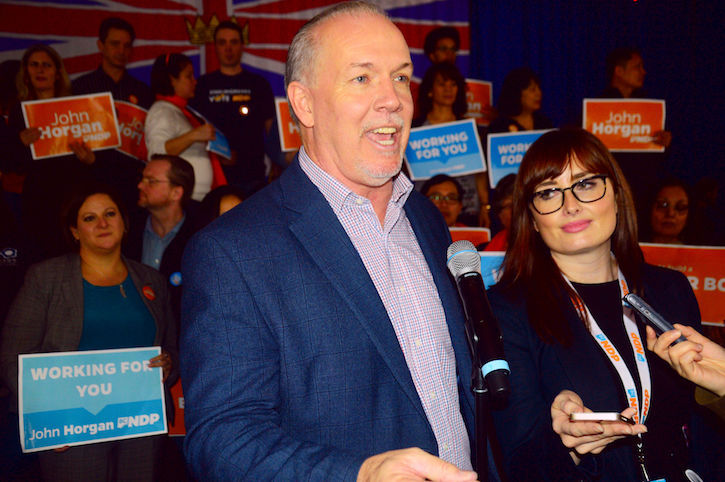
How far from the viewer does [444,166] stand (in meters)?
5.68

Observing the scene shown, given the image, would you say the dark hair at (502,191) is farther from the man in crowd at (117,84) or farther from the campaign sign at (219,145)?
the man in crowd at (117,84)

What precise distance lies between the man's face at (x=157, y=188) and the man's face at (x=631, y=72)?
15.8 feet

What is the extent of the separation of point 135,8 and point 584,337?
7.83 m

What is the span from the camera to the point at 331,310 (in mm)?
1622

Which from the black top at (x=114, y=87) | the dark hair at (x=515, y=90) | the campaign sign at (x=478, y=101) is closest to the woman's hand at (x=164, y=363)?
the black top at (x=114, y=87)

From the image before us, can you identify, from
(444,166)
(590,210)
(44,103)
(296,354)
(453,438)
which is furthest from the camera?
(444,166)

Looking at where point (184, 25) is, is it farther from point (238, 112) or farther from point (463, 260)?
point (463, 260)

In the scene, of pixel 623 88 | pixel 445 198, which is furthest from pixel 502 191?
pixel 623 88

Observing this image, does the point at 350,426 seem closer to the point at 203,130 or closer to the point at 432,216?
the point at 432,216

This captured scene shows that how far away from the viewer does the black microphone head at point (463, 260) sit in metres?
1.56

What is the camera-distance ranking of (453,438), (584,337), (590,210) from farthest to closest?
(590,210)
(584,337)
(453,438)

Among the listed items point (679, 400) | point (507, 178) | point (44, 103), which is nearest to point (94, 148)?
point (44, 103)

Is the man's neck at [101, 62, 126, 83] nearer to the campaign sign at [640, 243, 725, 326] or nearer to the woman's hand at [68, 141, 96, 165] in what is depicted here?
the woman's hand at [68, 141, 96, 165]

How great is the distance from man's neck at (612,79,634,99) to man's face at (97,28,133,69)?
5074 mm
